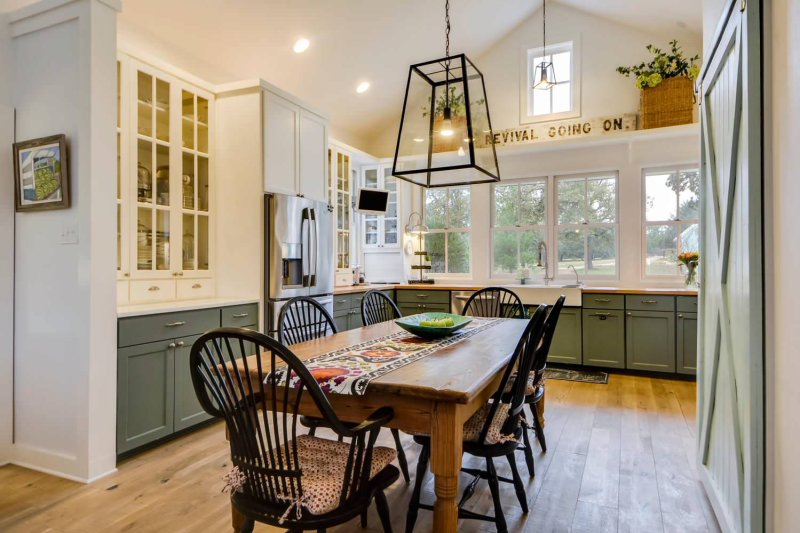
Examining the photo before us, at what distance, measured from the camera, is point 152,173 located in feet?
10.9

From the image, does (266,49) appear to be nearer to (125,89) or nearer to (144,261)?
(125,89)

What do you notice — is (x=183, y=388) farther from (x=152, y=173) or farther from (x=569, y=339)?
(x=569, y=339)

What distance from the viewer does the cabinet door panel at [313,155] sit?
4.32m

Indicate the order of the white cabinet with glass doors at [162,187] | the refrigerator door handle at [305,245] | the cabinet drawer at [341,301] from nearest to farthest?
the white cabinet with glass doors at [162,187] → the refrigerator door handle at [305,245] → the cabinet drawer at [341,301]

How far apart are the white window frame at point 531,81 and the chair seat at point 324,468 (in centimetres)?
515

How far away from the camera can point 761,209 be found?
4.93 feet

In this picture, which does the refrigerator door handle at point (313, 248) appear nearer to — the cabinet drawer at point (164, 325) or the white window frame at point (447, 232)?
the cabinet drawer at point (164, 325)

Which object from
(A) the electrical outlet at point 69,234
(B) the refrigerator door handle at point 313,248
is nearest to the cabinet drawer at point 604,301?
(B) the refrigerator door handle at point 313,248

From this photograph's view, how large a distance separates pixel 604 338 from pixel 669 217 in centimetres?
159

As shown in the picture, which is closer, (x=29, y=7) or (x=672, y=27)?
(x=29, y=7)

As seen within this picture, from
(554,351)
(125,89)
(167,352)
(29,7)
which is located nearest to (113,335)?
(167,352)

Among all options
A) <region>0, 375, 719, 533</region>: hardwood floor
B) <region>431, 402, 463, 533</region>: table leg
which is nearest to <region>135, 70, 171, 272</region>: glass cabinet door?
<region>0, 375, 719, 533</region>: hardwood floor

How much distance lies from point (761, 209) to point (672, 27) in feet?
15.0

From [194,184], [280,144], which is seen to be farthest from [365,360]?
[280,144]
